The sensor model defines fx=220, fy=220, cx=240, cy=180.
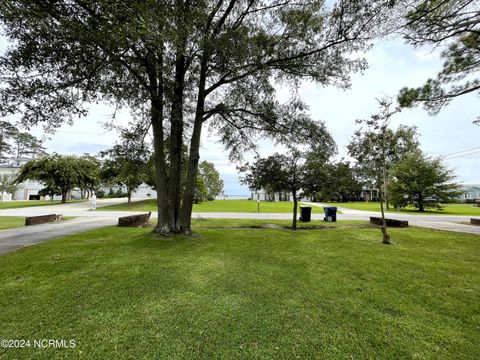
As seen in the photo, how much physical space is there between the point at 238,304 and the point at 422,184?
25330mm

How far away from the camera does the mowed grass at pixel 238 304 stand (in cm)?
228

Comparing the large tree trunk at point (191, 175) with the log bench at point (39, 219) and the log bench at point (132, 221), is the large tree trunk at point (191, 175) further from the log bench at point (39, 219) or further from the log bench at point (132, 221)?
the log bench at point (39, 219)

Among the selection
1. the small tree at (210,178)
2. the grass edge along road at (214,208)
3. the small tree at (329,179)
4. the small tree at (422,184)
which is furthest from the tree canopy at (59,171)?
the small tree at (422,184)

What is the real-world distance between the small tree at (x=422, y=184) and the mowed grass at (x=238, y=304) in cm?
1922

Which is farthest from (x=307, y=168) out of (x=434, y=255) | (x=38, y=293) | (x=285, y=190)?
(x=38, y=293)

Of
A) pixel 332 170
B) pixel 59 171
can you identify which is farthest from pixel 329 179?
pixel 59 171

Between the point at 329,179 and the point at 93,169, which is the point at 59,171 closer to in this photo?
the point at 93,169

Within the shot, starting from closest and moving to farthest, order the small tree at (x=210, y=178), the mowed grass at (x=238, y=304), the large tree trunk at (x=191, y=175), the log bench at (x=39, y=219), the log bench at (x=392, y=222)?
the mowed grass at (x=238, y=304), the large tree trunk at (x=191, y=175), the log bench at (x=39, y=219), the log bench at (x=392, y=222), the small tree at (x=210, y=178)

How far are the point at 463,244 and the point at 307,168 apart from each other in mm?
5791

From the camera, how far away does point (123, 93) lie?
5.84 metres

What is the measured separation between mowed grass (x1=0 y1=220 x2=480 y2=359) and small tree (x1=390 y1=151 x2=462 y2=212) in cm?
1922

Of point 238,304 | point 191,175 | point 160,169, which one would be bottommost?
point 238,304

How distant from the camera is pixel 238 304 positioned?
3092mm

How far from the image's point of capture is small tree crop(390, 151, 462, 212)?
2056 cm
